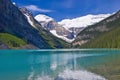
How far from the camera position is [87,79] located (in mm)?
34812

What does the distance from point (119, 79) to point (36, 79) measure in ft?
34.2

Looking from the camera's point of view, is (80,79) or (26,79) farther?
(26,79)

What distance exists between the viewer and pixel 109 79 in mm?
37469

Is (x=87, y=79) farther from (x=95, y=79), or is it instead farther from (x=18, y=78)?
(x=18, y=78)

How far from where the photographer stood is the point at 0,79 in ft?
130

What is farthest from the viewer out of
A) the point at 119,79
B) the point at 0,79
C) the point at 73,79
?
the point at 0,79

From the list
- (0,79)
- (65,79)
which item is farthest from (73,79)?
(0,79)

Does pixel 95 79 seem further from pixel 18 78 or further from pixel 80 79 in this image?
pixel 18 78

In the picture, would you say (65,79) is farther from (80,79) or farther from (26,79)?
(26,79)

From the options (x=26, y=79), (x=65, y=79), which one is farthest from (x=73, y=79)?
(x=26, y=79)

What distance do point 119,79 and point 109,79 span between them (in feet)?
3.88

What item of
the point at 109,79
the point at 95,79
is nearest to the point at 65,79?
the point at 95,79

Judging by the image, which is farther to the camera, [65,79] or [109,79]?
[109,79]

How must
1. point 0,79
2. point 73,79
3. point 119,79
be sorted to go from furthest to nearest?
point 0,79 → point 119,79 → point 73,79
